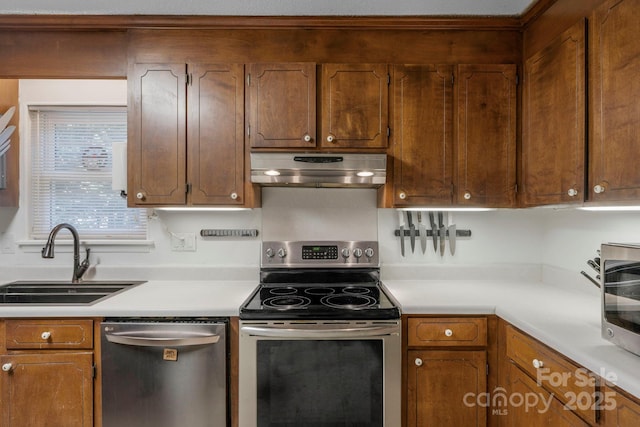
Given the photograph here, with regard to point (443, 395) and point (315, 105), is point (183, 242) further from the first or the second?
point (443, 395)

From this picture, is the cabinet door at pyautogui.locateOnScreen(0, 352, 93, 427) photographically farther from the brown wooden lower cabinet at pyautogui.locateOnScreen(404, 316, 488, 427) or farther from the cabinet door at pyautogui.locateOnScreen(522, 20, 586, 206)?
the cabinet door at pyautogui.locateOnScreen(522, 20, 586, 206)

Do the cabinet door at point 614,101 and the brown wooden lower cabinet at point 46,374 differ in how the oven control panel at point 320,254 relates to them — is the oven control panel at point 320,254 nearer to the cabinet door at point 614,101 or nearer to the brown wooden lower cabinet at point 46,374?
the brown wooden lower cabinet at point 46,374

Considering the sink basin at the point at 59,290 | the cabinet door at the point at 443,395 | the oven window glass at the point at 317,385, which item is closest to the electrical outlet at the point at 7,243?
the sink basin at the point at 59,290

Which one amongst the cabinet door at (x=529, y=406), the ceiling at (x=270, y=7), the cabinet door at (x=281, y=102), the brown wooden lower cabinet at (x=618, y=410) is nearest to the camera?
the brown wooden lower cabinet at (x=618, y=410)

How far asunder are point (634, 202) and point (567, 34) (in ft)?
2.76

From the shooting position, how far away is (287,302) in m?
1.84

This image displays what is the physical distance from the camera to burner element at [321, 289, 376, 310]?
176 cm

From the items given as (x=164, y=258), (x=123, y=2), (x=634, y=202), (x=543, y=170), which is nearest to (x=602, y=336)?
(x=634, y=202)

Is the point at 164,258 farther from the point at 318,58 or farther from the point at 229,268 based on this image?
the point at 318,58

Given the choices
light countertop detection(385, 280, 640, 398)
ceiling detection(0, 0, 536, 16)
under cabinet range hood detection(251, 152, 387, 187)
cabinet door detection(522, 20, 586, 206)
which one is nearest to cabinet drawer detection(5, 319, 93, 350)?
under cabinet range hood detection(251, 152, 387, 187)

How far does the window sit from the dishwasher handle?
0.89 meters

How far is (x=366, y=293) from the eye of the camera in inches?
79.5

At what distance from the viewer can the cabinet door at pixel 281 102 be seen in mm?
2021

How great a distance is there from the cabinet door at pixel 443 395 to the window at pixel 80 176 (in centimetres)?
191
